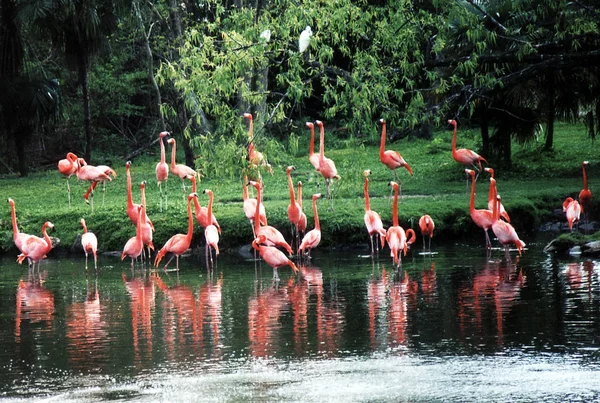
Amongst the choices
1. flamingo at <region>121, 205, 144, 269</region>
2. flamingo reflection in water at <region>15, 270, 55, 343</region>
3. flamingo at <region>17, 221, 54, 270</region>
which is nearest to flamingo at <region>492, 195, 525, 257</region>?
flamingo at <region>121, 205, 144, 269</region>

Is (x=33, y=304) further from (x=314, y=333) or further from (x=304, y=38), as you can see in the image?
(x=304, y=38)

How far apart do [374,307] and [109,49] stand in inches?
756

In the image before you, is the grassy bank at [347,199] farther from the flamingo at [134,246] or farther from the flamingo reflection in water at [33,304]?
the flamingo reflection in water at [33,304]

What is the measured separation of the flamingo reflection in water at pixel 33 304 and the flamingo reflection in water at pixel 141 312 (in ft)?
Result: 3.08

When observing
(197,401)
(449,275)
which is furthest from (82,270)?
(197,401)

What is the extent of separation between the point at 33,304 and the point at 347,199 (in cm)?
859

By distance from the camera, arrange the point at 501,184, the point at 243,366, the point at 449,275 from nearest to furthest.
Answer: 1. the point at 243,366
2. the point at 449,275
3. the point at 501,184

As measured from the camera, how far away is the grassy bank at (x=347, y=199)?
17391 mm

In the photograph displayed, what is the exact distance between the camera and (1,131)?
91.9 feet

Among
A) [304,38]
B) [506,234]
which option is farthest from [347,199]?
[304,38]

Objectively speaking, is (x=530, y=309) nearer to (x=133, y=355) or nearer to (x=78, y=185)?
(x=133, y=355)

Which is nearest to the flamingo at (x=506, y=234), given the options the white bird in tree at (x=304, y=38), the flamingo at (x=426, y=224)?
the flamingo at (x=426, y=224)

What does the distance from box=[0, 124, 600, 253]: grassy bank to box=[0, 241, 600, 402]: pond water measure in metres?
2.18

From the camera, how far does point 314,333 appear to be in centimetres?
975
